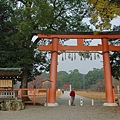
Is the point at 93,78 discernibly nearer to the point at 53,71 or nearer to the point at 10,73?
the point at 53,71

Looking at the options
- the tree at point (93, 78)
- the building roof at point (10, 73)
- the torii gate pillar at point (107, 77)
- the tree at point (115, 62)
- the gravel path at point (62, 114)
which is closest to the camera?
the gravel path at point (62, 114)

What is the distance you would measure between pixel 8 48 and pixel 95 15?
10000 mm

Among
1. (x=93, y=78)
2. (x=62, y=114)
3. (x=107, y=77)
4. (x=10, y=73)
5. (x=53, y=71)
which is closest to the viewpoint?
(x=62, y=114)

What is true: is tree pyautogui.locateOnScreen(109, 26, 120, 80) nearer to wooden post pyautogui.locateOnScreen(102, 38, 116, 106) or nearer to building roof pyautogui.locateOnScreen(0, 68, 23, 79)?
wooden post pyautogui.locateOnScreen(102, 38, 116, 106)

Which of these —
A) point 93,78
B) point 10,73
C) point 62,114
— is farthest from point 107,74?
point 93,78

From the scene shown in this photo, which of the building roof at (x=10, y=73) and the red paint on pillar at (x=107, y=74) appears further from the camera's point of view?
the red paint on pillar at (x=107, y=74)

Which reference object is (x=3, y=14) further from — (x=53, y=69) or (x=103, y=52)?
(x=103, y=52)

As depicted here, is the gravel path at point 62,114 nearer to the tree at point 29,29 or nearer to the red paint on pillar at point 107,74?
the red paint on pillar at point 107,74

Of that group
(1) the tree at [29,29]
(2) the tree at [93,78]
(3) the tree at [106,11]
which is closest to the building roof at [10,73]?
(1) the tree at [29,29]

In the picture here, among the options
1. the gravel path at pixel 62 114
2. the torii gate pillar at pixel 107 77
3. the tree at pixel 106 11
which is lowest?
the gravel path at pixel 62 114

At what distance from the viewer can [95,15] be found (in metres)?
12.3

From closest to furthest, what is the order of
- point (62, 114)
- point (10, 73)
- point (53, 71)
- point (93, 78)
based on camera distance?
point (62, 114), point (10, 73), point (53, 71), point (93, 78)

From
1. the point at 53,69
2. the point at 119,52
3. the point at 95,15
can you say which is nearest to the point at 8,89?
the point at 53,69

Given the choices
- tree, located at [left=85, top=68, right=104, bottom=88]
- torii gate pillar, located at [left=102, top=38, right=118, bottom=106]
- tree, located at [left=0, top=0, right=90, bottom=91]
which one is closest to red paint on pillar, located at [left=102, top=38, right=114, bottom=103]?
torii gate pillar, located at [left=102, top=38, right=118, bottom=106]
